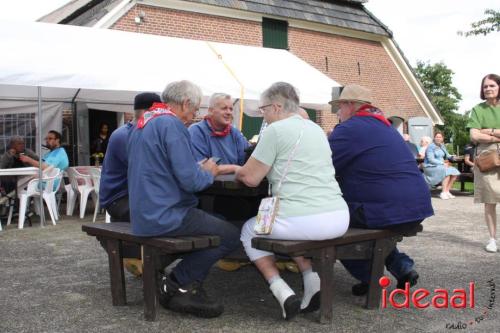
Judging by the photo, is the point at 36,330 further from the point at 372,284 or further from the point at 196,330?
the point at 372,284

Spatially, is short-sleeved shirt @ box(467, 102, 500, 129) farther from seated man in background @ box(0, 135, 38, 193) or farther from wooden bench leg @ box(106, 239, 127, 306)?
seated man in background @ box(0, 135, 38, 193)

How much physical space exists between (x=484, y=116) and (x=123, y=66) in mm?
5359

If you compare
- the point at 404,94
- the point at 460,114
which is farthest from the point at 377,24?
the point at 460,114

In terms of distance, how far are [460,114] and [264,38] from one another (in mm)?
32641

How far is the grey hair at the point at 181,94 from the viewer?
3.70 metres

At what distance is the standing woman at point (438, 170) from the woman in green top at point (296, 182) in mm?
9524

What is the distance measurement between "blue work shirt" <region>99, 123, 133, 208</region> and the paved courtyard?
739 mm

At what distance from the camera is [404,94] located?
867 inches

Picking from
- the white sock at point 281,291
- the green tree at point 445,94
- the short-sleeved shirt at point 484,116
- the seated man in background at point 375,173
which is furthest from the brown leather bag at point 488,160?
the green tree at point 445,94

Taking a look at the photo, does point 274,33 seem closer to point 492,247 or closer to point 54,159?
point 54,159

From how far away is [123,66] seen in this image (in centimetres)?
Result: 886

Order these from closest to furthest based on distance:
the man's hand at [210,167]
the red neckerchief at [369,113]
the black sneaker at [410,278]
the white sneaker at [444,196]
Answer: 1. the red neckerchief at [369,113]
2. the man's hand at [210,167]
3. the black sneaker at [410,278]
4. the white sneaker at [444,196]

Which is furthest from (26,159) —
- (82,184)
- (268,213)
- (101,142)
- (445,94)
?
(445,94)

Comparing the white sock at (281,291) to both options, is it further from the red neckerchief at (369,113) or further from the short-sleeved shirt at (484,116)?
the short-sleeved shirt at (484,116)
